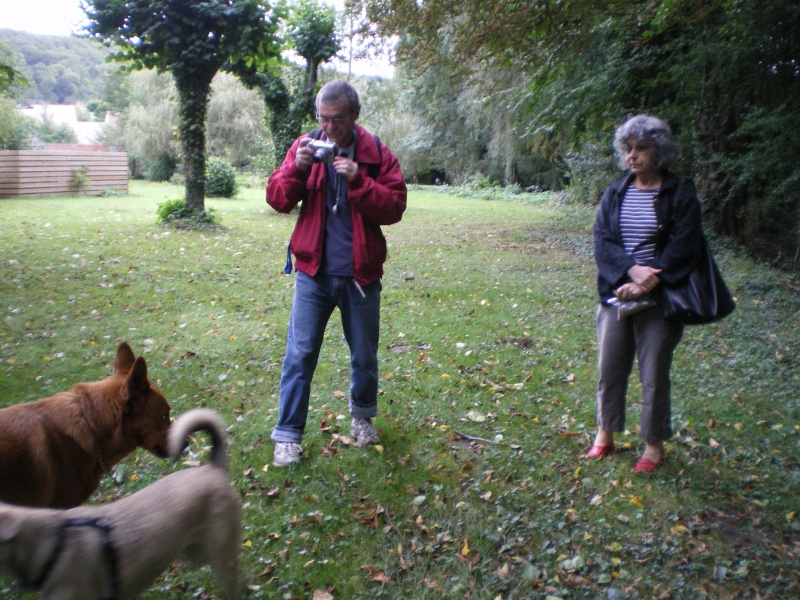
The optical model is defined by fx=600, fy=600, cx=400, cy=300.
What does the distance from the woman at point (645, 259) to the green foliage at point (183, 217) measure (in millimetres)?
11433

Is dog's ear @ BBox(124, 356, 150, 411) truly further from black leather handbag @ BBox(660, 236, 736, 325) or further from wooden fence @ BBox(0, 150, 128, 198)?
wooden fence @ BBox(0, 150, 128, 198)

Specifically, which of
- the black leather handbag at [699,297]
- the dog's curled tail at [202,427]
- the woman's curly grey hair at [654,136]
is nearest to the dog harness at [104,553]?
the dog's curled tail at [202,427]

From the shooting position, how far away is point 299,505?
3469mm

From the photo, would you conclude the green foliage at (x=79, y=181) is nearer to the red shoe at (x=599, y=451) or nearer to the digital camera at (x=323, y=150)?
the digital camera at (x=323, y=150)

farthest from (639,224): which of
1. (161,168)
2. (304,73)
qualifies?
(161,168)

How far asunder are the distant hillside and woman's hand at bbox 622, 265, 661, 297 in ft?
253

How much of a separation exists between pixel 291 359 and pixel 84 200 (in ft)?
63.9

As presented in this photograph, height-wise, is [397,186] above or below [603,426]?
above

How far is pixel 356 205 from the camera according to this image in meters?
3.51

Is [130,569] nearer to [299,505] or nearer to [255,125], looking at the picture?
[299,505]

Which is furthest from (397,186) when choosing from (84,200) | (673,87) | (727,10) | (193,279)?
(84,200)

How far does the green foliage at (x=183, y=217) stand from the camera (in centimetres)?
1362

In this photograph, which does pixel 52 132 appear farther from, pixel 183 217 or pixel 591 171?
pixel 591 171

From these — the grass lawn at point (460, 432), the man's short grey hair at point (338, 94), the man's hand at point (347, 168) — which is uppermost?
the man's short grey hair at point (338, 94)
